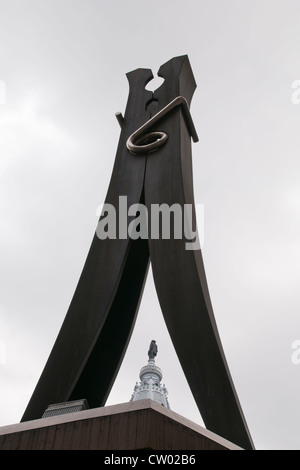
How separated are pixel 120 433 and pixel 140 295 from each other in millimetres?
2707

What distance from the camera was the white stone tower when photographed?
3181cm

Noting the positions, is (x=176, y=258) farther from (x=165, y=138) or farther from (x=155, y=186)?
(x=165, y=138)

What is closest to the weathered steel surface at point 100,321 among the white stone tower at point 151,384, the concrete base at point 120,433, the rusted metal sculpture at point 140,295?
the rusted metal sculpture at point 140,295

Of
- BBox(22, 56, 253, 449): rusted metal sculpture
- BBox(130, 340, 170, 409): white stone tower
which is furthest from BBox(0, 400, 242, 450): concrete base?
BBox(130, 340, 170, 409): white stone tower

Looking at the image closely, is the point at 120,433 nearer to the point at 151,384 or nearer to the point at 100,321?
the point at 100,321

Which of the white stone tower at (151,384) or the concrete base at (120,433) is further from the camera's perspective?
the white stone tower at (151,384)

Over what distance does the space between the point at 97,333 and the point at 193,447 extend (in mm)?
2013

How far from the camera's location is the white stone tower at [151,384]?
104ft

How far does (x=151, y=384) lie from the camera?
112ft

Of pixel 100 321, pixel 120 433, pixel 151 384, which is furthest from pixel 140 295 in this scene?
pixel 151 384

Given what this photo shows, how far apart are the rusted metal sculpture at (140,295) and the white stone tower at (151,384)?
24.5m

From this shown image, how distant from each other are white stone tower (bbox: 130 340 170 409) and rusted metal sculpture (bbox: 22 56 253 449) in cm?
2446

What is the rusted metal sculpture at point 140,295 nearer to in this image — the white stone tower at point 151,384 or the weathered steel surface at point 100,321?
the weathered steel surface at point 100,321

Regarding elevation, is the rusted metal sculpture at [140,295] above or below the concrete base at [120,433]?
above
